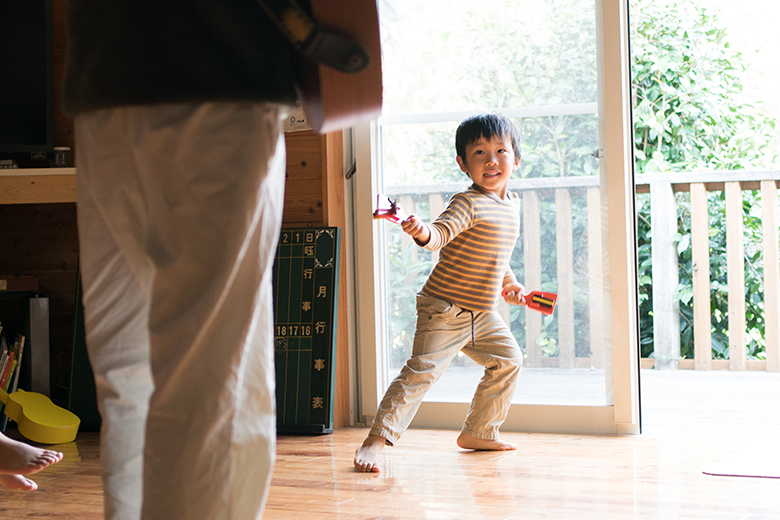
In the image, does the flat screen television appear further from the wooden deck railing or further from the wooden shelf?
the wooden deck railing

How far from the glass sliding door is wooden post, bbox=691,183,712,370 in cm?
132

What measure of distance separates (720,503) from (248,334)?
115 centimetres

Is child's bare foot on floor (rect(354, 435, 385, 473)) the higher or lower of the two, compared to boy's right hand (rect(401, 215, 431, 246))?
lower

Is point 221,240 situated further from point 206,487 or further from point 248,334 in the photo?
point 206,487

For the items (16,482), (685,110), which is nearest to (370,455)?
(16,482)

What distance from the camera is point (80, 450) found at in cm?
205

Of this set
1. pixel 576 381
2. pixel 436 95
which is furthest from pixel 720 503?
pixel 436 95

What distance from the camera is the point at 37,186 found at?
2.30 metres

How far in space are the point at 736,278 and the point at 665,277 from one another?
0.31 metres

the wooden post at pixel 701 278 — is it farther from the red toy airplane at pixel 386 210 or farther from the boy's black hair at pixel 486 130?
the red toy airplane at pixel 386 210

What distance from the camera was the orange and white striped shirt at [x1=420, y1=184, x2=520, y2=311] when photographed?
195cm

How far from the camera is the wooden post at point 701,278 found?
3.24 m

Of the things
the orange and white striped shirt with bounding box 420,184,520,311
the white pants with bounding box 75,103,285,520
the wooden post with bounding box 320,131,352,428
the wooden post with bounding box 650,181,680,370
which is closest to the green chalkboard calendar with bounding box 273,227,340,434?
the wooden post with bounding box 320,131,352,428

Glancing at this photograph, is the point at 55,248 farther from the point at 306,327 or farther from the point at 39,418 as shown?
the point at 306,327
